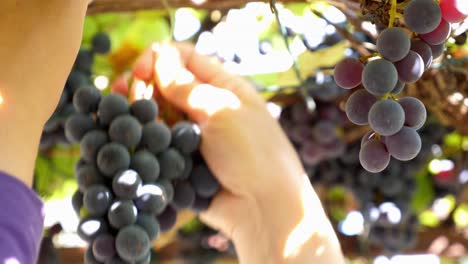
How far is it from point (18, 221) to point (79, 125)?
1.20 ft

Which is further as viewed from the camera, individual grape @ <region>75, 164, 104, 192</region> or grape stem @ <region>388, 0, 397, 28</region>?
individual grape @ <region>75, 164, 104, 192</region>

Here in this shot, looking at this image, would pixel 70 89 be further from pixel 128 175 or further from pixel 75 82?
pixel 128 175

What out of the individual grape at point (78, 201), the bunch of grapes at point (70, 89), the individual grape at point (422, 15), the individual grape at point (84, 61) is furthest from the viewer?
the individual grape at point (84, 61)

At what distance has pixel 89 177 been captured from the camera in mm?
952

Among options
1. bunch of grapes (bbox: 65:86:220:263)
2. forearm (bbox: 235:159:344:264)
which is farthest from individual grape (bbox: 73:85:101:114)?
forearm (bbox: 235:159:344:264)

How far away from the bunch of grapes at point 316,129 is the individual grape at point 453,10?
775mm

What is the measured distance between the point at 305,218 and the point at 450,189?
67cm

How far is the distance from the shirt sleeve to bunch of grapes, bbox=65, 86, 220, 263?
0.25 metres

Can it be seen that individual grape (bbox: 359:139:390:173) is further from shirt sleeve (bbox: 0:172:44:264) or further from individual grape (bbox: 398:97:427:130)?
shirt sleeve (bbox: 0:172:44:264)

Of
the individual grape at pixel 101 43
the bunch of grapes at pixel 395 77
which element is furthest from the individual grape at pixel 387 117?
the individual grape at pixel 101 43

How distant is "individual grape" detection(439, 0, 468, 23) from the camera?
1.97 feet

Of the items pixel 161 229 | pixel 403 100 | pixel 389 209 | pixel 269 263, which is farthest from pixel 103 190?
pixel 389 209

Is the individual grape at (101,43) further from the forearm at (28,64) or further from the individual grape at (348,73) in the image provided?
the individual grape at (348,73)

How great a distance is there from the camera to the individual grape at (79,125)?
0.99 m
